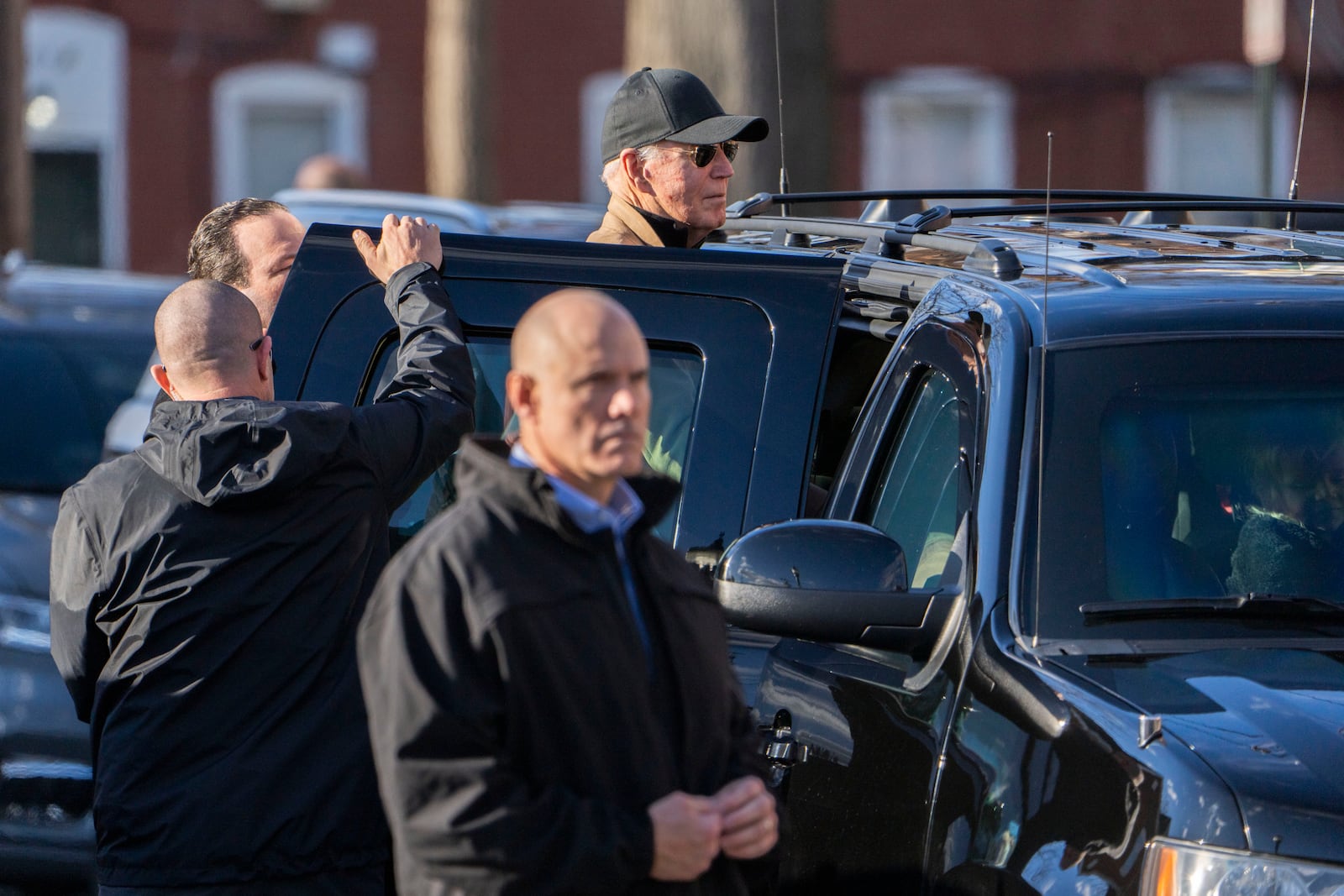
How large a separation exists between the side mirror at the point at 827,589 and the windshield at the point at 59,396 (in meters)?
4.99

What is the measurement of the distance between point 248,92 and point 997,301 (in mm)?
15732

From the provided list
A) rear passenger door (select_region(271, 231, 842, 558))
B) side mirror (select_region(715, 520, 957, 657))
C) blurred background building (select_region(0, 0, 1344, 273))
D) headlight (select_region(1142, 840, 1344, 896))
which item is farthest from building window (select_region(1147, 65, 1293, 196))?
headlight (select_region(1142, 840, 1344, 896))

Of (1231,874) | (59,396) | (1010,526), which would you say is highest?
(1010,526)

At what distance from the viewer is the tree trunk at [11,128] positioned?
416 inches

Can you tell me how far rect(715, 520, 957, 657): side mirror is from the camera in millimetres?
2920

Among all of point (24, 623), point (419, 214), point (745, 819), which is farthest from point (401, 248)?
point (419, 214)

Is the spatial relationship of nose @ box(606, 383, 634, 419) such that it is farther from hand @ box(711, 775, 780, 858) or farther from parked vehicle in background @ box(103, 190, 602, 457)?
parked vehicle in background @ box(103, 190, 602, 457)

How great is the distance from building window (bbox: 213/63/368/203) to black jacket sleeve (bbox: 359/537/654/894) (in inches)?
636

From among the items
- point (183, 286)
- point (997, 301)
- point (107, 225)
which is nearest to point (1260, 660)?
point (997, 301)

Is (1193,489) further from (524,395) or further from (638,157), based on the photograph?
(638,157)

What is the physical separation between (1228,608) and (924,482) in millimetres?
679

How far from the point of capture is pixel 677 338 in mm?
3602

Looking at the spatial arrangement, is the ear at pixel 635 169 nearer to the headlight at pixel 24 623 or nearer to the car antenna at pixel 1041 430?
the car antenna at pixel 1041 430

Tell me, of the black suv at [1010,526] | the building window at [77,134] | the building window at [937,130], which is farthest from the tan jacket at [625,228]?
the building window at [937,130]
